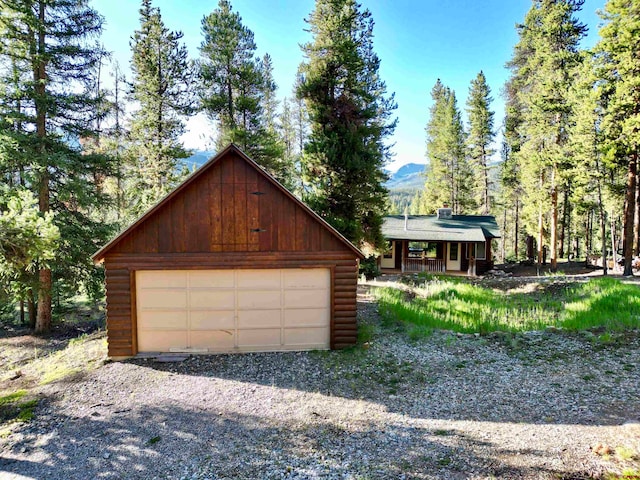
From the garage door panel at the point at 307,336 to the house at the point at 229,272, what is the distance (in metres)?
0.03

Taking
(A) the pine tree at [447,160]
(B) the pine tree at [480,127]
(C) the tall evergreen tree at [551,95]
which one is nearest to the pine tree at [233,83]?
(C) the tall evergreen tree at [551,95]

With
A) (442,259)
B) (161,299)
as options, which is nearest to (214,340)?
(161,299)

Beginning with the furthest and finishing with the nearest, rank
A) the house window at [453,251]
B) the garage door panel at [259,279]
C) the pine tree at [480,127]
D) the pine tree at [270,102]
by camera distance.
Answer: the pine tree at [480,127] → the pine tree at [270,102] → the house window at [453,251] → the garage door panel at [259,279]

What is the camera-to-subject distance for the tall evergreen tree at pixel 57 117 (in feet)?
39.7

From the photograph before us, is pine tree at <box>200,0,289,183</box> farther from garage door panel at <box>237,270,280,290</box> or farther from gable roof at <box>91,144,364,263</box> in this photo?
garage door panel at <box>237,270,280,290</box>

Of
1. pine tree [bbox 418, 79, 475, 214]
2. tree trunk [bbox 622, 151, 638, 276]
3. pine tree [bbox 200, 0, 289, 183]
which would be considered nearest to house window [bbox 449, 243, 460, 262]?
tree trunk [bbox 622, 151, 638, 276]

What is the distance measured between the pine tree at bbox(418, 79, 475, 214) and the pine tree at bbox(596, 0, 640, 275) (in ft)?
51.4

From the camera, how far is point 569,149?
775 inches

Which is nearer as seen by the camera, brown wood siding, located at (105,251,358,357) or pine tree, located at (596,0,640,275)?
brown wood siding, located at (105,251,358,357)

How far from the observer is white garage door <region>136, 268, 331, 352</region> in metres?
9.04

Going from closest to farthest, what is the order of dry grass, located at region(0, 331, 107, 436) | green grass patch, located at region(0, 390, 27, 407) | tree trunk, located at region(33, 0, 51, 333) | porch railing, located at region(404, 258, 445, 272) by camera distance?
dry grass, located at region(0, 331, 107, 436) → green grass patch, located at region(0, 390, 27, 407) → tree trunk, located at region(33, 0, 51, 333) → porch railing, located at region(404, 258, 445, 272)

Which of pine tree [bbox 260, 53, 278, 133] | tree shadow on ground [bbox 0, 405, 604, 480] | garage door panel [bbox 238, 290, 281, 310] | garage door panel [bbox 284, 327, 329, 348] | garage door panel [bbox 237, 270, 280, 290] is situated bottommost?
tree shadow on ground [bbox 0, 405, 604, 480]

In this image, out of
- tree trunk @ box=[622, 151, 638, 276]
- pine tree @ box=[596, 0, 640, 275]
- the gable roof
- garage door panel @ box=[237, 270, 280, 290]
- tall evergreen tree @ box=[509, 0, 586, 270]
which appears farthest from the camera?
tall evergreen tree @ box=[509, 0, 586, 270]

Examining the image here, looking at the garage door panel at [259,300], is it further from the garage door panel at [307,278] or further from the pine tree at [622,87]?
the pine tree at [622,87]
